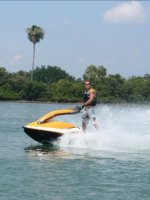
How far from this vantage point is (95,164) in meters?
12.1

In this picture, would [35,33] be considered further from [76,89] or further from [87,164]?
[87,164]

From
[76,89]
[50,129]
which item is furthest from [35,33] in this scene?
[50,129]

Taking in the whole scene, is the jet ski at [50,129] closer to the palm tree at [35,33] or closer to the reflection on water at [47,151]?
the reflection on water at [47,151]

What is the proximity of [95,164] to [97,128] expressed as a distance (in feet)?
11.2

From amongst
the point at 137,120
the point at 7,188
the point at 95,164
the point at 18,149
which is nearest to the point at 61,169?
the point at 95,164

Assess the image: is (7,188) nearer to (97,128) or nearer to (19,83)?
(97,128)

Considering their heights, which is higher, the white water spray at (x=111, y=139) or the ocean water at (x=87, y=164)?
the white water spray at (x=111, y=139)

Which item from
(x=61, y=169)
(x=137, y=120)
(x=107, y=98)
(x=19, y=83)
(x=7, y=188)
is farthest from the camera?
(x=19, y=83)

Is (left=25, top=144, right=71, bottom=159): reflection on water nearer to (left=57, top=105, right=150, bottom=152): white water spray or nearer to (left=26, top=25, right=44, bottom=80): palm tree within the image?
(left=57, top=105, right=150, bottom=152): white water spray

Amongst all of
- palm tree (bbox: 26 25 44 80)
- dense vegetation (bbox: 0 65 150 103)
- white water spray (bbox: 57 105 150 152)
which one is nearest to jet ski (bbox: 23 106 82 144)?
white water spray (bbox: 57 105 150 152)

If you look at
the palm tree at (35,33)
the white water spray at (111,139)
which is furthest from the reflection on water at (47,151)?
the palm tree at (35,33)

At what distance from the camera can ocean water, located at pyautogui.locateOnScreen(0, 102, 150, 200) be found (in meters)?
9.35

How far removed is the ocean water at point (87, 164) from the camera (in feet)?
30.7

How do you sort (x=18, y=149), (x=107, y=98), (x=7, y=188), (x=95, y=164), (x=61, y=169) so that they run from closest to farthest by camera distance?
(x=7, y=188), (x=61, y=169), (x=95, y=164), (x=18, y=149), (x=107, y=98)
